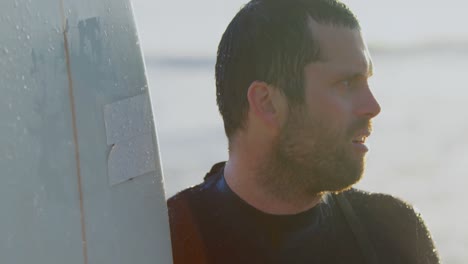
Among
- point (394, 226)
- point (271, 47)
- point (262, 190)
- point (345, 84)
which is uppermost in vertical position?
point (271, 47)

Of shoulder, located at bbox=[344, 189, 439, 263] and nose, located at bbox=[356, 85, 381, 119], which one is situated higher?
nose, located at bbox=[356, 85, 381, 119]

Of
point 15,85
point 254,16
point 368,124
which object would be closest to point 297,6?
point 254,16

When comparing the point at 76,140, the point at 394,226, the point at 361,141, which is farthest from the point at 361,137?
the point at 76,140

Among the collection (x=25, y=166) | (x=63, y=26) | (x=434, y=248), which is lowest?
(x=434, y=248)

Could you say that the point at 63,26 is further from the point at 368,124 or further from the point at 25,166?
A: the point at 368,124

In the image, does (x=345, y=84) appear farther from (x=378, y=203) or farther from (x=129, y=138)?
(x=129, y=138)

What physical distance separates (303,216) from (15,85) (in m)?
0.95

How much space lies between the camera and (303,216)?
10.4ft

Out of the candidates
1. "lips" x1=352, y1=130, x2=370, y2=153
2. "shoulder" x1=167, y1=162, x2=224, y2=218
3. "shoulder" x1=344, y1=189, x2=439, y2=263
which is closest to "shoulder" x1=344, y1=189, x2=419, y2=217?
"shoulder" x1=344, y1=189, x2=439, y2=263

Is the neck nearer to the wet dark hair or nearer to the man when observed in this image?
the man

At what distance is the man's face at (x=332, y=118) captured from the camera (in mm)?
2996

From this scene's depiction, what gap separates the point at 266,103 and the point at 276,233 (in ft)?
1.20

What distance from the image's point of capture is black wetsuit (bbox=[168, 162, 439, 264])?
3.12 metres

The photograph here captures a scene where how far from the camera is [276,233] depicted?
313 cm
